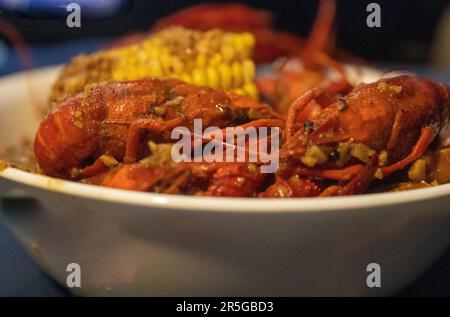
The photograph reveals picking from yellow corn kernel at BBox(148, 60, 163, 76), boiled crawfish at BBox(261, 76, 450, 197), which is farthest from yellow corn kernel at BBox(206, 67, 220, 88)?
boiled crawfish at BBox(261, 76, 450, 197)

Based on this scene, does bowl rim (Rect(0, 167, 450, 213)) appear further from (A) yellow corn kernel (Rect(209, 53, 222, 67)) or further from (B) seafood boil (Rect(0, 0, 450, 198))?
(A) yellow corn kernel (Rect(209, 53, 222, 67))

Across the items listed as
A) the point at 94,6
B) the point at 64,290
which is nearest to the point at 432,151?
the point at 64,290

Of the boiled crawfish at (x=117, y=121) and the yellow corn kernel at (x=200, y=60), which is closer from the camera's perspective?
the boiled crawfish at (x=117, y=121)

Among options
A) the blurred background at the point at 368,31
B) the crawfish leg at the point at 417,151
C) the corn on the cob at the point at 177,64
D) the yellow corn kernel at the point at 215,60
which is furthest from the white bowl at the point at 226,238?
the blurred background at the point at 368,31

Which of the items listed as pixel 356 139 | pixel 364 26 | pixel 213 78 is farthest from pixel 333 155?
pixel 364 26

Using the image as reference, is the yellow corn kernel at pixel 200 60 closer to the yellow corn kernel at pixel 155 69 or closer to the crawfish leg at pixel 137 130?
the yellow corn kernel at pixel 155 69

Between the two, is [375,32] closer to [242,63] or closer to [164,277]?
[242,63]
